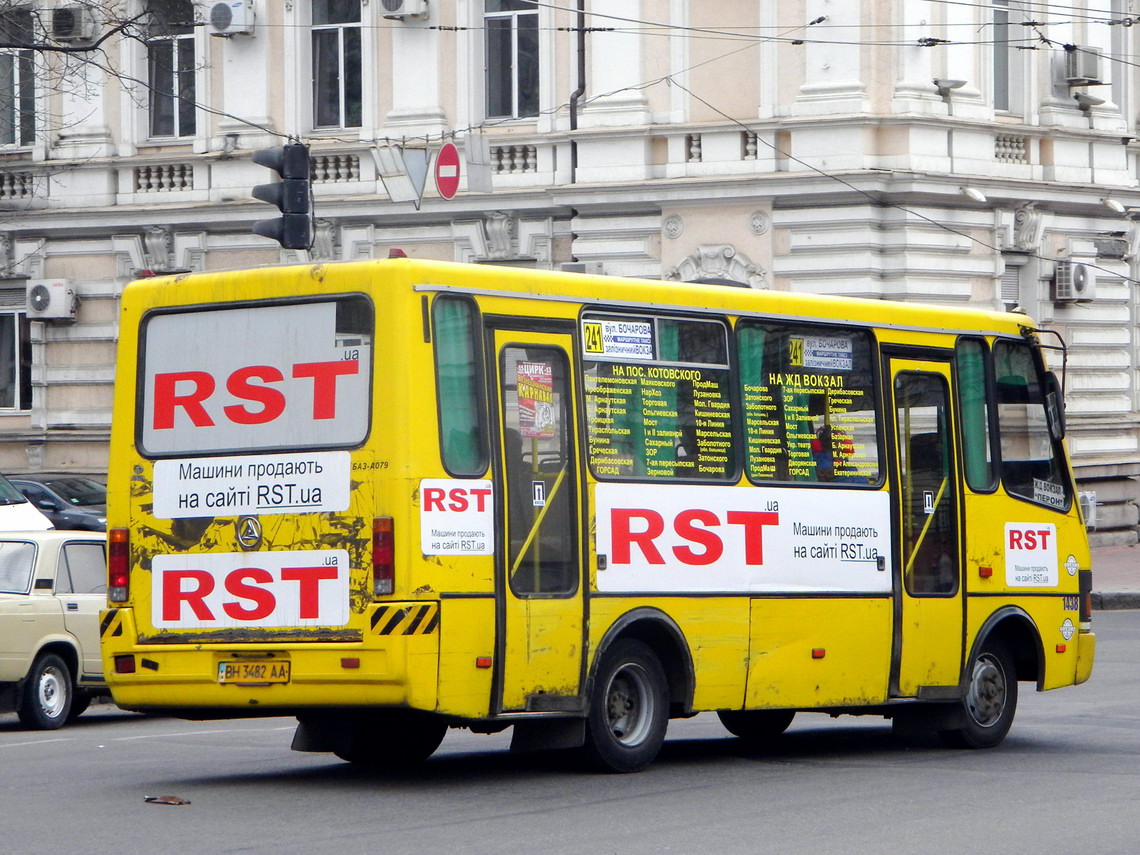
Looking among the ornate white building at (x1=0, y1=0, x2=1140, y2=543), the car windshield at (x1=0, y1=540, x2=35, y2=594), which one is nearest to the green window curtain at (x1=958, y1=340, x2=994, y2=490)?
the car windshield at (x1=0, y1=540, x2=35, y2=594)

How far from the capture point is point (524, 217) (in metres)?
29.7

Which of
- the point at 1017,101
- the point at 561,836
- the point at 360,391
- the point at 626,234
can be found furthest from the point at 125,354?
the point at 1017,101

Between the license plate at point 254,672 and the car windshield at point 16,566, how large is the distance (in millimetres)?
5561

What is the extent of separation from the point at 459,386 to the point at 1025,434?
15.4 ft

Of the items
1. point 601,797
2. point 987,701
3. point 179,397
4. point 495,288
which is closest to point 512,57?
point 987,701

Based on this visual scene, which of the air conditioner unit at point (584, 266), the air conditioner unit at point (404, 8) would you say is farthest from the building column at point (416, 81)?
the air conditioner unit at point (584, 266)

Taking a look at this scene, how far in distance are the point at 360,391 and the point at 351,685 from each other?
4.88 ft

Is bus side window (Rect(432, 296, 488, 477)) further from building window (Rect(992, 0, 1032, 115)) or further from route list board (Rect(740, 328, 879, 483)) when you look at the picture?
building window (Rect(992, 0, 1032, 115))

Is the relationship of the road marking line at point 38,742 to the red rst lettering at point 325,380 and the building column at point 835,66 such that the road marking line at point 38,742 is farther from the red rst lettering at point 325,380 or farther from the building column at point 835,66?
the building column at point 835,66

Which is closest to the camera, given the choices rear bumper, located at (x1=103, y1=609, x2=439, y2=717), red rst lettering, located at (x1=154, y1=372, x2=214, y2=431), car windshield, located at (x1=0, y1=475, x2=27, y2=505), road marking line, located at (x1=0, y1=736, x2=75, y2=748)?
rear bumper, located at (x1=103, y1=609, x2=439, y2=717)

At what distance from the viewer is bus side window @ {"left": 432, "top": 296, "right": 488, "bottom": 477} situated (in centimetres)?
1081

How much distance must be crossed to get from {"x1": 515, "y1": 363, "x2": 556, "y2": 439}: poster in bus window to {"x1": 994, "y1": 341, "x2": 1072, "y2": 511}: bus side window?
12.3 ft

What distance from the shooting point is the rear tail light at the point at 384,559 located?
10547 mm

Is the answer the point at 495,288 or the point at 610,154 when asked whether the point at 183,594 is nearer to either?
the point at 495,288
